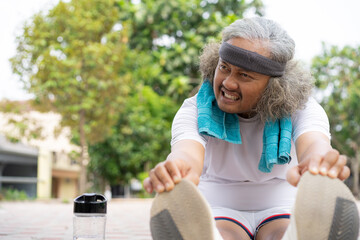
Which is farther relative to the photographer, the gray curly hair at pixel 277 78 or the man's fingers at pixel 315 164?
the gray curly hair at pixel 277 78

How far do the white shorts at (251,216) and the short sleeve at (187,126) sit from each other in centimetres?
36

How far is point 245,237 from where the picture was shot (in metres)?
2.01

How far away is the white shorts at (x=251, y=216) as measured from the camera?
208 centimetres

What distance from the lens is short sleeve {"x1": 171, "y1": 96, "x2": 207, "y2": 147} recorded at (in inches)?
77.7

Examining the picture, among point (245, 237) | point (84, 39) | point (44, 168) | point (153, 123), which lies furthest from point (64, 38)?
point (44, 168)

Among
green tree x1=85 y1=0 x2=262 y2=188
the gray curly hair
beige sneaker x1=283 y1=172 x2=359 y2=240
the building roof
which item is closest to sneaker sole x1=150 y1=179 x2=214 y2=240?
beige sneaker x1=283 y1=172 x2=359 y2=240

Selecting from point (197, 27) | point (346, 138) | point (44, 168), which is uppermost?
point (197, 27)

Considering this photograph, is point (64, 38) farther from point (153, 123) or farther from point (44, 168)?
point (44, 168)

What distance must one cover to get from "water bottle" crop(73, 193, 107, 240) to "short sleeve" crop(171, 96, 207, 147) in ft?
1.52

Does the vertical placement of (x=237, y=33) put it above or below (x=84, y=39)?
below

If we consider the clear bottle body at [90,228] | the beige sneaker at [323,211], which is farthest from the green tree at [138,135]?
the beige sneaker at [323,211]

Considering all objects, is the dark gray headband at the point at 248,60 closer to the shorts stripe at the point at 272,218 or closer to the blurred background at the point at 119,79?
the shorts stripe at the point at 272,218

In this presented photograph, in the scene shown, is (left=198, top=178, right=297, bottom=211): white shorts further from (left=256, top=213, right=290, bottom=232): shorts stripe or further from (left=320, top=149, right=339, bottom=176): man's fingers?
(left=320, top=149, right=339, bottom=176): man's fingers

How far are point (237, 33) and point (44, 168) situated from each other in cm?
2308
